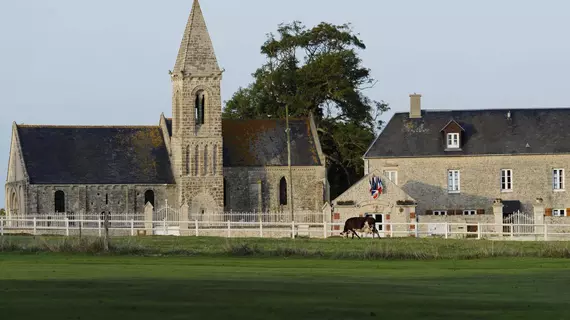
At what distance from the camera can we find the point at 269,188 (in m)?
75.0

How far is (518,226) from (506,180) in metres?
11.4

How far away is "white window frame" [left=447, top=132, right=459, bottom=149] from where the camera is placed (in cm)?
6856

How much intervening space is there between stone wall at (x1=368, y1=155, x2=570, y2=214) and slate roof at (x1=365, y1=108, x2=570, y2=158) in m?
0.48

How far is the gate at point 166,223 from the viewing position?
5864 centimetres

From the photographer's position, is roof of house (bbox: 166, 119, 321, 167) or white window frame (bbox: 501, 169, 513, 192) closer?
white window frame (bbox: 501, 169, 513, 192)

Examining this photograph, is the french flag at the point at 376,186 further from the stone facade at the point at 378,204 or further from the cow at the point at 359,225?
the cow at the point at 359,225

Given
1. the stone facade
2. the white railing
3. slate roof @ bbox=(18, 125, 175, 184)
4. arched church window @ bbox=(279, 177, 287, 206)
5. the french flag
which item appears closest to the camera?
the white railing

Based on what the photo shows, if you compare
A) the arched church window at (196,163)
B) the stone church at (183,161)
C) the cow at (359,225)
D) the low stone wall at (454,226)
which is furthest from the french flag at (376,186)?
the arched church window at (196,163)

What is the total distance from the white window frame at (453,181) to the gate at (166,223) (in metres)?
14.9

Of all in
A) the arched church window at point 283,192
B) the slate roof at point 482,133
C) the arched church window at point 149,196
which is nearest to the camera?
the slate roof at point 482,133

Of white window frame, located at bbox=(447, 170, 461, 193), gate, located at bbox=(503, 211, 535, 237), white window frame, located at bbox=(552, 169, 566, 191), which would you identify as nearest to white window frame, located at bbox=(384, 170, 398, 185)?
white window frame, located at bbox=(447, 170, 461, 193)

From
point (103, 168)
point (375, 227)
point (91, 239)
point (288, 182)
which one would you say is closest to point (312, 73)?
point (288, 182)

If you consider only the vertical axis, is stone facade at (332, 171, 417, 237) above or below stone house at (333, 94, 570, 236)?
below

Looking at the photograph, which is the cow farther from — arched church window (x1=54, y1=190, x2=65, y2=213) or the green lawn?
the green lawn
